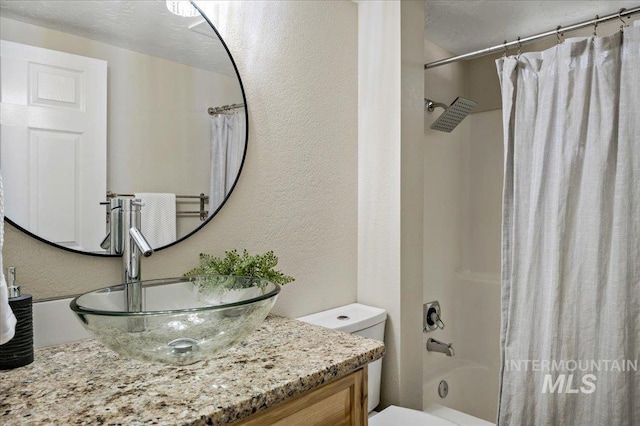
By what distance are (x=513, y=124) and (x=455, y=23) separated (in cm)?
81

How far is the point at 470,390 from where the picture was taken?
266 centimetres

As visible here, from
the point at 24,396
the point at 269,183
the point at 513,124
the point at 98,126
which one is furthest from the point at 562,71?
the point at 24,396

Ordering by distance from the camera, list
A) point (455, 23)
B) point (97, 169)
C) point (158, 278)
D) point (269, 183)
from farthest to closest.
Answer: point (455, 23) → point (269, 183) → point (158, 278) → point (97, 169)

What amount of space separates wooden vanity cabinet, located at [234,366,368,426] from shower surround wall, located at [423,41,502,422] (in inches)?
59.9

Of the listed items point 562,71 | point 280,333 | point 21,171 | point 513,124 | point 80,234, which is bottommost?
point 280,333

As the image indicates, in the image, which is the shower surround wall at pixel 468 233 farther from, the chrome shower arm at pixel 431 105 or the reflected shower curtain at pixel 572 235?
the reflected shower curtain at pixel 572 235

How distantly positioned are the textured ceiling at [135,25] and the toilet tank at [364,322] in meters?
0.98

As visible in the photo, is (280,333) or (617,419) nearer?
(280,333)

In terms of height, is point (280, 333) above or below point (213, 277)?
below

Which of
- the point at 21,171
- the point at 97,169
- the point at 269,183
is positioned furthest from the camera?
the point at 269,183

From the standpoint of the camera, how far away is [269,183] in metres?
1.57

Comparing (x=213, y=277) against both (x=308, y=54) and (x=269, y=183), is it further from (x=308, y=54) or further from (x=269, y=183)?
(x=308, y=54)

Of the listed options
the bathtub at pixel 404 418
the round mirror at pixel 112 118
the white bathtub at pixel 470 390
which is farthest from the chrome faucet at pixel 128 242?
the white bathtub at pixel 470 390

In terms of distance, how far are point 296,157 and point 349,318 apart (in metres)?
0.68
